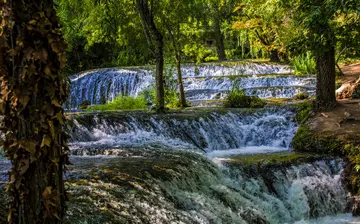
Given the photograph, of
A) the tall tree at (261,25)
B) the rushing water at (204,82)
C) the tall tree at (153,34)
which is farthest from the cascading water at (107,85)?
the tall tree at (153,34)

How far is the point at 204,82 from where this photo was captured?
17.8 meters

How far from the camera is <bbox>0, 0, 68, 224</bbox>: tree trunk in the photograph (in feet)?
7.73

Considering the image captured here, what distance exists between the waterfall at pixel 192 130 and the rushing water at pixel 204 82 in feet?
15.3

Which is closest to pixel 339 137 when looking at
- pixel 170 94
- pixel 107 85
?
pixel 170 94

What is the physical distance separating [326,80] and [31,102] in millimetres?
8067

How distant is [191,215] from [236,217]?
31.0 inches

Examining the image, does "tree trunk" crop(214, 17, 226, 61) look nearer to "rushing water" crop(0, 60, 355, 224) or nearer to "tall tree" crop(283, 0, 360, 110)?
"rushing water" crop(0, 60, 355, 224)

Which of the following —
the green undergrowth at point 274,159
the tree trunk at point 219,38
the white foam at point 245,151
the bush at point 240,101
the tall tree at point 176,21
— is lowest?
the white foam at point 245,151

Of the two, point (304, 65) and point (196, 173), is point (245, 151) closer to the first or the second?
point (196, 173)

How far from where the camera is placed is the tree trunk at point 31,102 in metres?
2.36

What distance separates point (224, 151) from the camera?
30.0ft

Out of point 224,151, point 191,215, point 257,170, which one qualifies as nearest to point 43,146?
point 191,215

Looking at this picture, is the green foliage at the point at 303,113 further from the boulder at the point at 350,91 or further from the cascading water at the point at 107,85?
the cascading water at the point at 107,85

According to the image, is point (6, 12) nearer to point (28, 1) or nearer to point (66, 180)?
point (28, 1)
